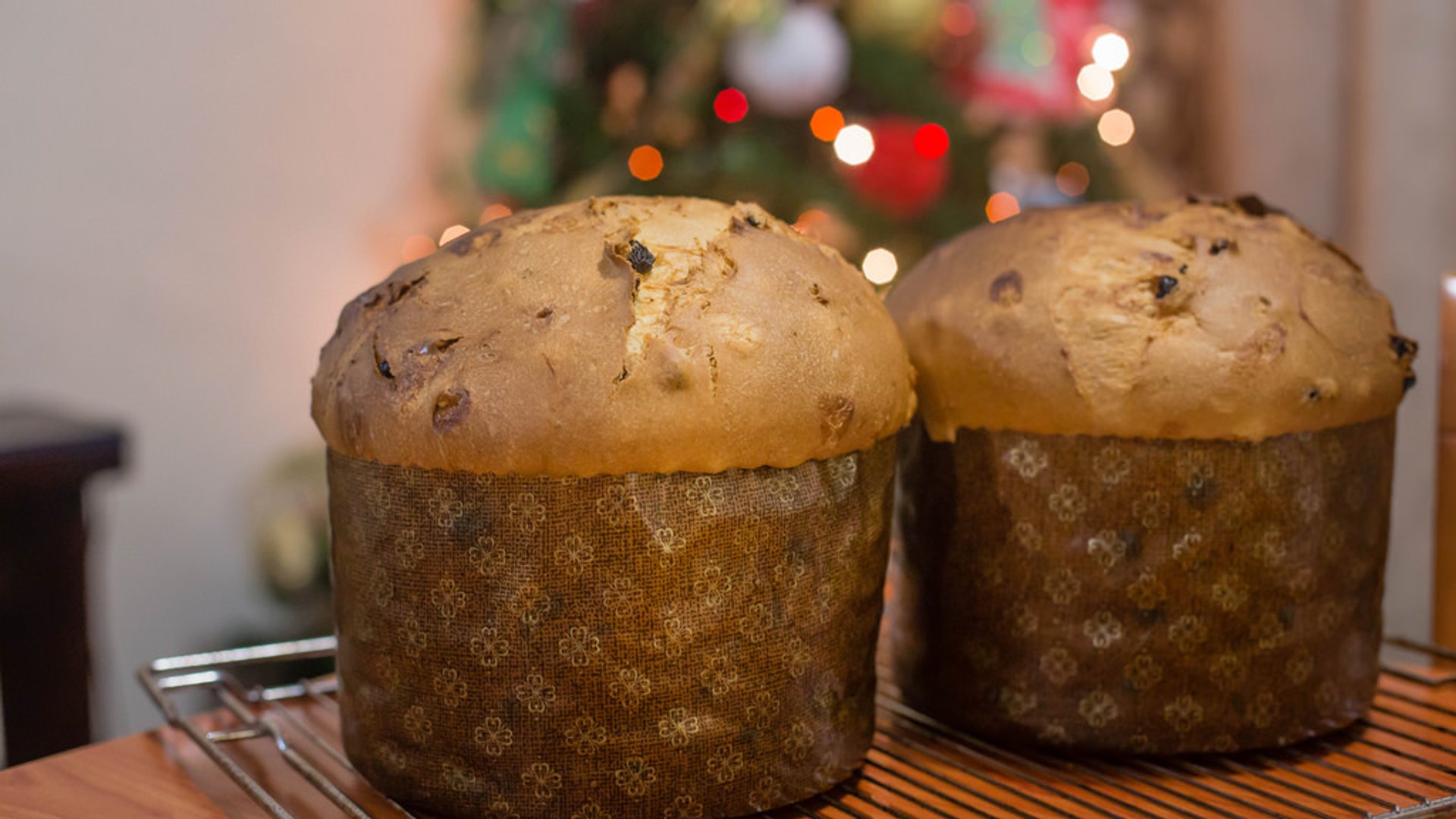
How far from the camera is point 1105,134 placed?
225 centimetres

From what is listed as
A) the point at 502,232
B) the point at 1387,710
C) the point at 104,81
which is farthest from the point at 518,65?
the point at 1387,710

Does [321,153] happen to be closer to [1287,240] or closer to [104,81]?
[104,81]

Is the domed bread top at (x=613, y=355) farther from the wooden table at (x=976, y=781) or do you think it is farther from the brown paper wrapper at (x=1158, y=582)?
the wooden table at (x=976, y=781)

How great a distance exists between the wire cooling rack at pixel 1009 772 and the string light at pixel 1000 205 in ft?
3.65

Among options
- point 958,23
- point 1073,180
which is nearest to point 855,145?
point 958,23

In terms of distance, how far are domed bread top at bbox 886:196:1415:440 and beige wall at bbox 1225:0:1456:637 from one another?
3.16ft

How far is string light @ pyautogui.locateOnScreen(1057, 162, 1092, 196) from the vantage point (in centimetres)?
212

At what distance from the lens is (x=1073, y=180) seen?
7.04ft

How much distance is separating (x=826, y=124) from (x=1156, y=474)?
1.17 meters

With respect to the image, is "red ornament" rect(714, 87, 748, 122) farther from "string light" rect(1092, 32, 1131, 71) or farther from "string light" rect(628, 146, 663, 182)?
"string light" rect(1092, 32, 1131, 71)

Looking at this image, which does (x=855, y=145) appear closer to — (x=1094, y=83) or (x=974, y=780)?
(x=1094, y=83)

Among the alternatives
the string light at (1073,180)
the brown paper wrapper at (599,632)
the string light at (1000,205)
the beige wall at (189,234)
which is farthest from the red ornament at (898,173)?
the brown paper wrapper at (599,632)

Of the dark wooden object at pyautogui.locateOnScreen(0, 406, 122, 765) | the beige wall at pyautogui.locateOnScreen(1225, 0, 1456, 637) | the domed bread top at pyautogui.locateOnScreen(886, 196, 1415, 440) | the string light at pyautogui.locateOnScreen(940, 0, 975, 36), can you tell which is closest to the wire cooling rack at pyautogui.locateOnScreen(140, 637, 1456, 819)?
the domed bread top at pyautogui.locateOnScreen(886, 196, 1415, 440)

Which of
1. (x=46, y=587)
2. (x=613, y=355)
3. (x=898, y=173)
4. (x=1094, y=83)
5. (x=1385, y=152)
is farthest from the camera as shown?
(x=1094, y=83)
